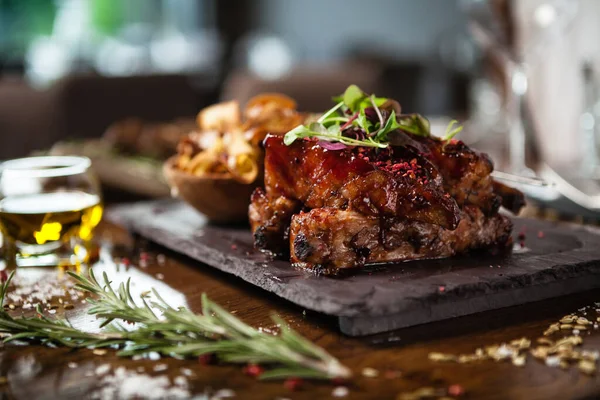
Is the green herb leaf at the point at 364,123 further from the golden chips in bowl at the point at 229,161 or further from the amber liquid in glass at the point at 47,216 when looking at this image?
the amber liquid in glass at the point at 47,216

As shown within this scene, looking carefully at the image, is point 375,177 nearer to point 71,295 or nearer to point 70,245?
point 71,295

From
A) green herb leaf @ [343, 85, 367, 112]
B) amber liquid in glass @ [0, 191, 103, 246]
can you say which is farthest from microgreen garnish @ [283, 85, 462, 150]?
amber liquid in glass @ [0, 191, 103, 246]

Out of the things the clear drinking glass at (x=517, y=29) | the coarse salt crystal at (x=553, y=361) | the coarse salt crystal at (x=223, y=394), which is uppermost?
the clear drinking glass at (x=517, y=29)

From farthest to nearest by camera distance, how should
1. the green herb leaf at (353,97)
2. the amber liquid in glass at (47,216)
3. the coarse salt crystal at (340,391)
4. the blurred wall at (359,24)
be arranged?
the blurred wall at (359,24)
the amber liquid in glass at (47,216)
the green herb leaf at (353,97)
the coarse salt crystal at (340,391)

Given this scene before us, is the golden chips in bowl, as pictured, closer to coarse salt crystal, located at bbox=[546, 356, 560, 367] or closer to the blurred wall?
coarse salt crystal, located at bbox=[546, 356, 560, 367]

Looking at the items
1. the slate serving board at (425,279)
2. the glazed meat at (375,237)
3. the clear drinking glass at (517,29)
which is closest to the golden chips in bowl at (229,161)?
the slate serving board at (425,279)

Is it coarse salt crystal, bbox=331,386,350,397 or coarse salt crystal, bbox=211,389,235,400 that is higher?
coarse salt crystal, bbox=331,386,350,397

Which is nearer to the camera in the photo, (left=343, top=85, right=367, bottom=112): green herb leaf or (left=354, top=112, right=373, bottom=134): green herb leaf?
(left=354, top=112, right=373, bottom=134): green herb leaf

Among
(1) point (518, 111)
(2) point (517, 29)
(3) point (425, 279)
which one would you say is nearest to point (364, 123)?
(3) point (425, 279)

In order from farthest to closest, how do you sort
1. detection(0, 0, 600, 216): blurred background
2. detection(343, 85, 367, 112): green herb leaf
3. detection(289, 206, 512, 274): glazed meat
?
detection(0, 0, 600, 216): blurred background → detection(343, 85, 367, 112): green herb leaf → detection(289, 206, 512, 274): glazed meat
